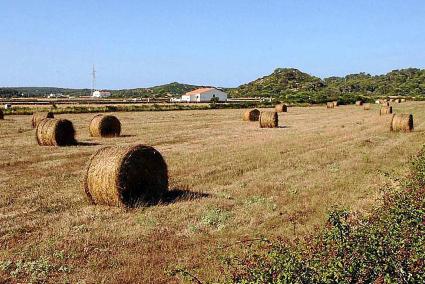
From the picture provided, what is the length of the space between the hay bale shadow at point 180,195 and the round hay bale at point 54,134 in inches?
492

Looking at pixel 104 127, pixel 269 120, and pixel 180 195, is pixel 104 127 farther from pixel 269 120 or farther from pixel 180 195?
pixel 180 195

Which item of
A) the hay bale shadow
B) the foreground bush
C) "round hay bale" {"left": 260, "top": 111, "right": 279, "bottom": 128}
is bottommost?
the hay bale shadow

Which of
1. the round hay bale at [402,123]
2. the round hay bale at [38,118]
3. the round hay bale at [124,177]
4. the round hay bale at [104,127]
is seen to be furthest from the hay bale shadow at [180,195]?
the round hay bale at [38,118]

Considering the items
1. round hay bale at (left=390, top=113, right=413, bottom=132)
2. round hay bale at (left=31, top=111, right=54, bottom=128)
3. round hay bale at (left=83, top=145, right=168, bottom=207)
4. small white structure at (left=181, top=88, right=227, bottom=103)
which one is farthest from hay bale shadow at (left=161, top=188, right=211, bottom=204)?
small white structure at (left=181, top=88, right=227, bottom=103)

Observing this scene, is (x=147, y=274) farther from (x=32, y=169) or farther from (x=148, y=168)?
(x=32, y=169)

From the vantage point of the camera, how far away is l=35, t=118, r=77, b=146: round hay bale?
2480cm

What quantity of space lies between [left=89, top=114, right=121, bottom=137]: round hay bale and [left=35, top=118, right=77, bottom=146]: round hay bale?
384 centimetres

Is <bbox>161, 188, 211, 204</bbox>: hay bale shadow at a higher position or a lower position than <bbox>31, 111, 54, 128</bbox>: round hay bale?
lower

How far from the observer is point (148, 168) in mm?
13477

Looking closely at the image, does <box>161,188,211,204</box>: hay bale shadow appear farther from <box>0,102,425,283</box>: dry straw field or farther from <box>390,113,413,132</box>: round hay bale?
<box>390,113,413,132</box>: round hay bale

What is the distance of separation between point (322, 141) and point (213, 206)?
53.0ft

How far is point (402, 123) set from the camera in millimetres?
31719

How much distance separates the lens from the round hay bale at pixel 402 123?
104 feet

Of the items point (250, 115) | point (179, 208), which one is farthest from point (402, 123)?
point (179, 208)
